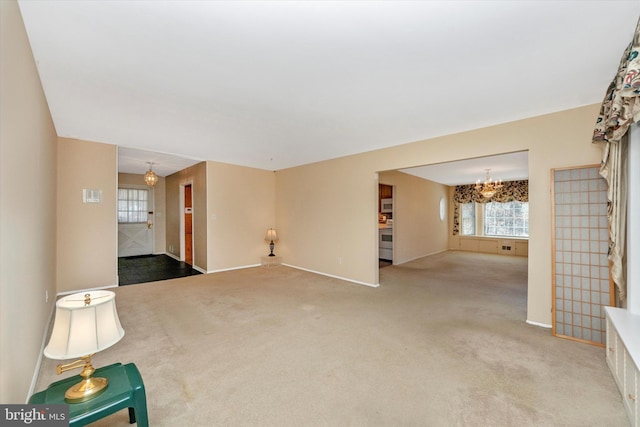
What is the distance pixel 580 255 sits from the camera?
2.77m

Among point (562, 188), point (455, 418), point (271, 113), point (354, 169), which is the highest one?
point (271, 113)

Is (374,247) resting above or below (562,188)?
below

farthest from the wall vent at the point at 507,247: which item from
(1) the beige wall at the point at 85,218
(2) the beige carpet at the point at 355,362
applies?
(1) the beige wall at the point at 85,218

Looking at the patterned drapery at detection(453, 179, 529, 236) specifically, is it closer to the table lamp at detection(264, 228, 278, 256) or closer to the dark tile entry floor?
the table lamp at detection(264, 228, 278, 256)

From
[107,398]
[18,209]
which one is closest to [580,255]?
[107,398]

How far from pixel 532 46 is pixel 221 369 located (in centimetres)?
348

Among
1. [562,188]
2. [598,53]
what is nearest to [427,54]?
[598,53]

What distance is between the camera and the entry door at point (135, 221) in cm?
762

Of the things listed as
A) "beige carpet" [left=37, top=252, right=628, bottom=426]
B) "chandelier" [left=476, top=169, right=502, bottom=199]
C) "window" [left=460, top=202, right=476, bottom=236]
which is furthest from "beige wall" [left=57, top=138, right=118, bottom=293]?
"window" [left=460, top=202, right=476, bottom=236]

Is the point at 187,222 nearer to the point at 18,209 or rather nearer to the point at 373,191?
the point at 373,191

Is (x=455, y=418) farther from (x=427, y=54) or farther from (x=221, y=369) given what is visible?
(x=427, y=54)

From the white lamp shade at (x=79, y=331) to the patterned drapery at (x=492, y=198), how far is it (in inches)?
397

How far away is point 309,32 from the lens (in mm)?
1714

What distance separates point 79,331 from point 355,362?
1966 mm
